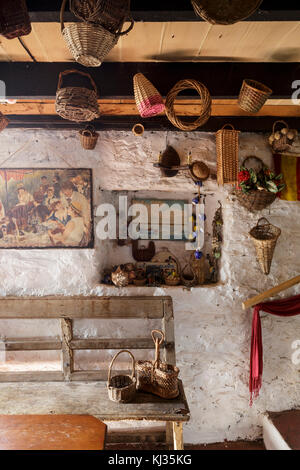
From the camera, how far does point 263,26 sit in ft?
5.78

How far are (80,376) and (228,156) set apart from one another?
2.68 metres

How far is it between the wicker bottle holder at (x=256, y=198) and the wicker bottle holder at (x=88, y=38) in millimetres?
2231

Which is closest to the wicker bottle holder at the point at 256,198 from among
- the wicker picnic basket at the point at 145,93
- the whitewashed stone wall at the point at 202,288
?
the whitewashed stone wall at the point at 202,288

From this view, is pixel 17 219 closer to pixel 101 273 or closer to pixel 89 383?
pixel 101 273

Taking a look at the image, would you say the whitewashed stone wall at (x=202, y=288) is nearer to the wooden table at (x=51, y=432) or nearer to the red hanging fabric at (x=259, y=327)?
the red hanging fabric at (x=259, y=327)

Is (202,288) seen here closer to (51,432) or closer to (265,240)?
(265,240)

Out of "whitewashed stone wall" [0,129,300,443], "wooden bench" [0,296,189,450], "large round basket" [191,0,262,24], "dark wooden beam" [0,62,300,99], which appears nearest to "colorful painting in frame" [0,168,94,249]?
"whitewashed stone wall" [0,129,300,443]

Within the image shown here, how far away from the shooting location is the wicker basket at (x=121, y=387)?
2.33 m

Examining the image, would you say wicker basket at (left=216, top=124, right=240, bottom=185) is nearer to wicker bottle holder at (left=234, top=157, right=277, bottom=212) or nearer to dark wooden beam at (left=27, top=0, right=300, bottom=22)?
wicker bottle holder at (left=234, top=157, right=277, bottom=212)

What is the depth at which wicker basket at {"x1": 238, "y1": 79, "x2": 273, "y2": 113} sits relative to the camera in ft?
6.95

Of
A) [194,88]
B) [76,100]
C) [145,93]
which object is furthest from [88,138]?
[194,88]

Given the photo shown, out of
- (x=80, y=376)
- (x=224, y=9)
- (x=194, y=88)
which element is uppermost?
(x=194, y=88)

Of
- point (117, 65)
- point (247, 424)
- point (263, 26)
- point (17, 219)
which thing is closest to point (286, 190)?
point (263, 26)

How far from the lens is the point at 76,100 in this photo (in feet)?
6.77
